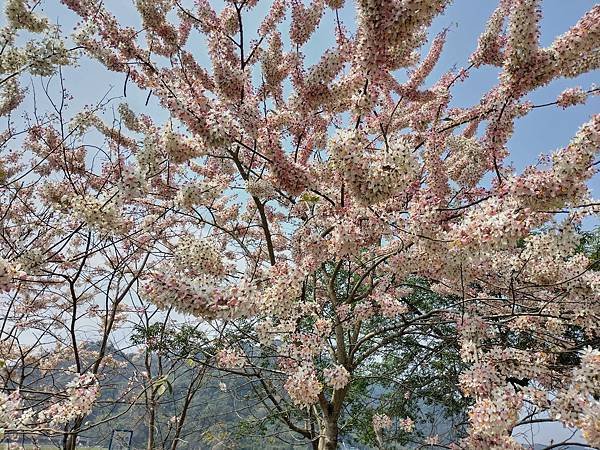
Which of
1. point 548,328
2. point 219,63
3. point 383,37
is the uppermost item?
point 219,63

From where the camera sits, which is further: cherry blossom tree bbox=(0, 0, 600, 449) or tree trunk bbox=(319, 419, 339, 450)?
tree trunk bbox=(319, 419, 339, 450)

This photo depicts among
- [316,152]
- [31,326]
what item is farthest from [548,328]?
[31,326]

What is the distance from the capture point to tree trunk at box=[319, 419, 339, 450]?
483cm

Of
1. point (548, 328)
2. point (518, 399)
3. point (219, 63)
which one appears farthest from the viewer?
point (548, 328)

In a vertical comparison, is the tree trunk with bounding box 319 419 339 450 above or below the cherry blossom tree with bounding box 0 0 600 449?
below

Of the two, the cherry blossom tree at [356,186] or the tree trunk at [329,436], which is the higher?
the cherry blossom tree at [356,186]

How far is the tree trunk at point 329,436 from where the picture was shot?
4.83 metres

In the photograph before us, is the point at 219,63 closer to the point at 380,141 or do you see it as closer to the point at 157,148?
the point at 157,148

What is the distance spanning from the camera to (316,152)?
Result: 579cm

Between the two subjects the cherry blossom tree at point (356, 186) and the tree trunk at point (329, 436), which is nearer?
the cherry blossom tree at point (356, 186)

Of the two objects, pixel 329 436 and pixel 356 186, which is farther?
pixel 329 436

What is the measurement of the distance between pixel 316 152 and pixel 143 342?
4.41 metres

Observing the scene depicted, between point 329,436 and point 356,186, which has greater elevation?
point 356,186

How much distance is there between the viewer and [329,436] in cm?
487
